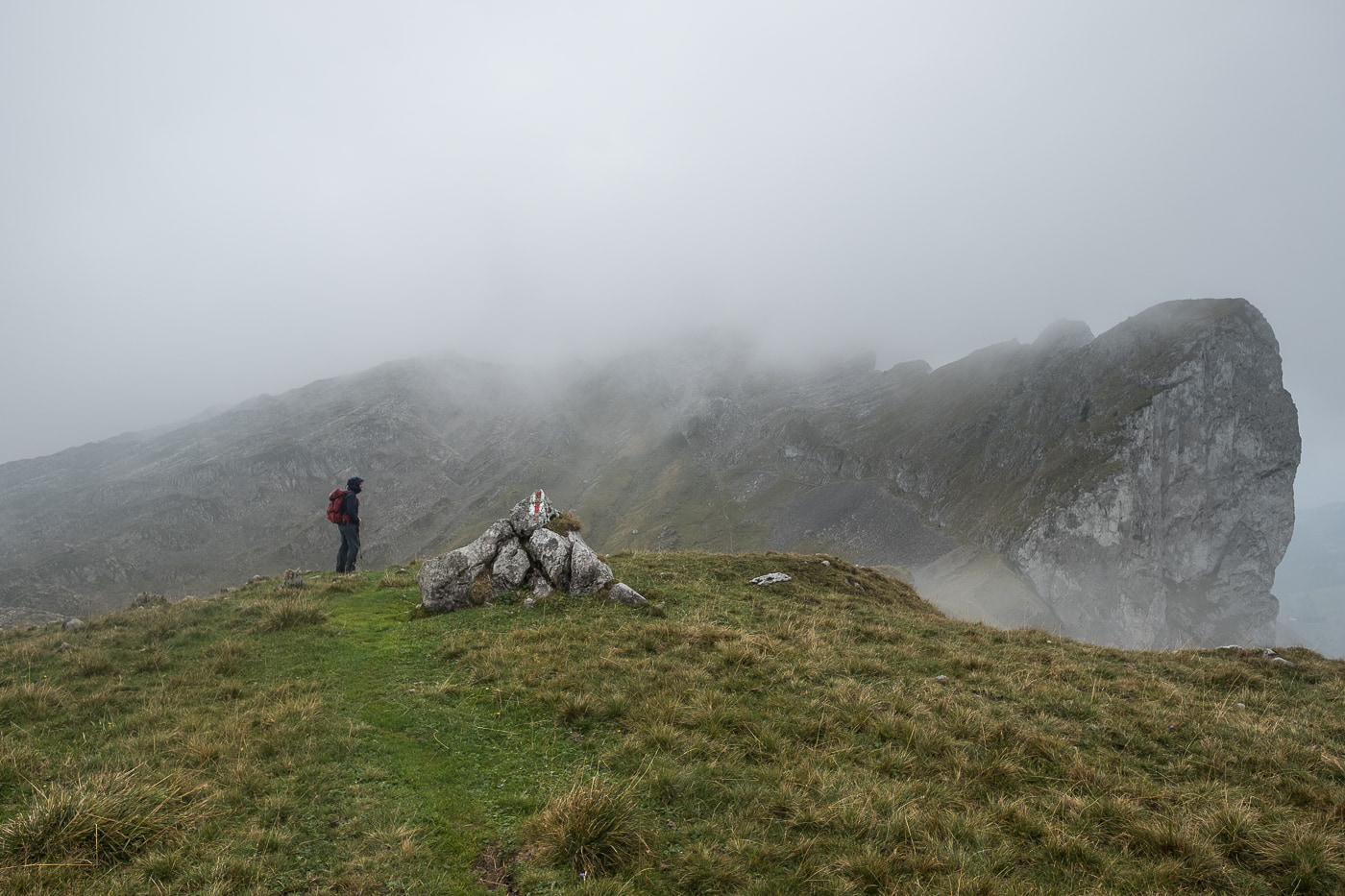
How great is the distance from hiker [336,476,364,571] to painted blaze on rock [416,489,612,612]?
7.45m

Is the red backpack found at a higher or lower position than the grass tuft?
higher

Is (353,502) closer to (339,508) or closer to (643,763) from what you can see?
(339,508)

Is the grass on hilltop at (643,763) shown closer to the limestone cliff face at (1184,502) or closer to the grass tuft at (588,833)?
the grass tuft at (588,833)

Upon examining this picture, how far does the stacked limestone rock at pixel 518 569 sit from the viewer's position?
18094 mm

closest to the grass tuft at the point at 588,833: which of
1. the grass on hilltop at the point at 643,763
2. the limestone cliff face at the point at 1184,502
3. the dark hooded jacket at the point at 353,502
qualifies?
the grass on hilltop at the point at 643,763

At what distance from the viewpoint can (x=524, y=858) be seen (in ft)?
21.7

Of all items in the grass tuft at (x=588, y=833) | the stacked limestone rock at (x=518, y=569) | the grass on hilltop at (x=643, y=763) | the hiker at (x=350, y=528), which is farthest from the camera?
the hiker at (x=350, y=528)

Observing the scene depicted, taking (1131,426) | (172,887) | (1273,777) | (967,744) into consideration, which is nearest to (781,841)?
(967,744)

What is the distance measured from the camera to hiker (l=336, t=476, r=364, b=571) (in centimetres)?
2412

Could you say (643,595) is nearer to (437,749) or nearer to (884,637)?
(884,637)

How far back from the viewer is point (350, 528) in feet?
80.6

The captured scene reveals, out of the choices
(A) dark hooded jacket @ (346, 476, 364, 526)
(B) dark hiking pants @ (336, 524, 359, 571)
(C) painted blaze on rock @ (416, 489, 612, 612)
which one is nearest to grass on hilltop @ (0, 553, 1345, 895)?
(C) painted blaze on rock @ (416, 489, 612, 612)

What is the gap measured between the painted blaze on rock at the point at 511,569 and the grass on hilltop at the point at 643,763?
2.05 m

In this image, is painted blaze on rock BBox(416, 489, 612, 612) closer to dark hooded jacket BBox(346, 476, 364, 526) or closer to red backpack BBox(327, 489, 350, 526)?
dark hooded jacket BBox(346, 476, 364, 526)
